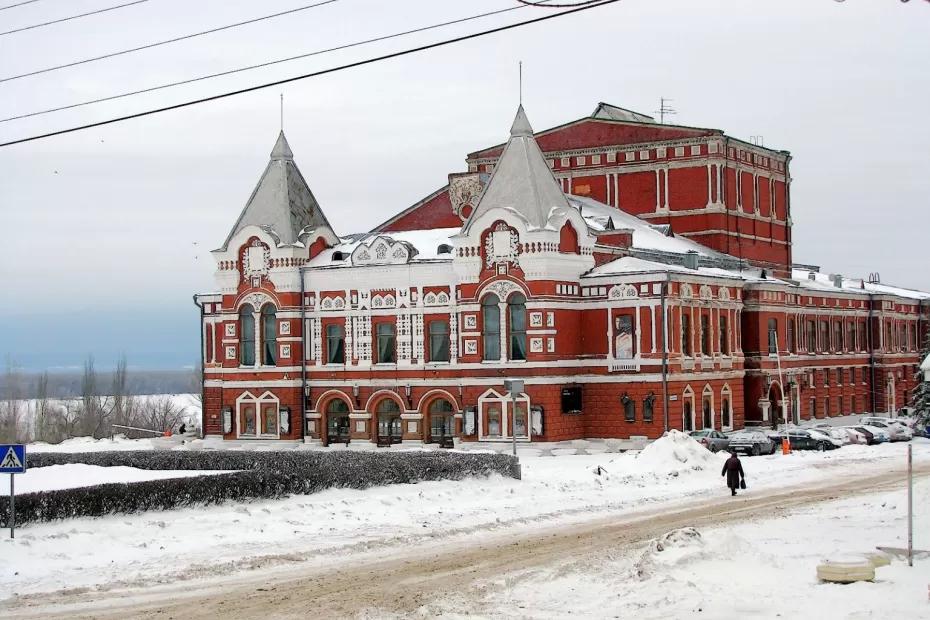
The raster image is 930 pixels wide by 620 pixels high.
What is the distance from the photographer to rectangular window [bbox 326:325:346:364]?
63375mm

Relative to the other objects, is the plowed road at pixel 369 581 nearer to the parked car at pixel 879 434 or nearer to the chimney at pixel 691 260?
the parked car at pixel 879 434

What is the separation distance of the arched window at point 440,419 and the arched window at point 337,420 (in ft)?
15.8

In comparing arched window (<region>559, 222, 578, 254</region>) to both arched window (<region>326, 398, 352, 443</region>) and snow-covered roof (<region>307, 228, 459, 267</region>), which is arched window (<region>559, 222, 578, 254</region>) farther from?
→ arched window (<region>326, 398, 352, 443</region>)

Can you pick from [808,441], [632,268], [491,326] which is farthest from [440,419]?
[808,441]

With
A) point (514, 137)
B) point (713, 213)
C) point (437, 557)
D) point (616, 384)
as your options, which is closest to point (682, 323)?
point (616, 384)

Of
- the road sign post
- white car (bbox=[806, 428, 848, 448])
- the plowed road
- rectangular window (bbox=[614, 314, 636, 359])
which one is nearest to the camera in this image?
the plowed road

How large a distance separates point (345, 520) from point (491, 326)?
28144 millimetres

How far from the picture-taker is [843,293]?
77.0 metres

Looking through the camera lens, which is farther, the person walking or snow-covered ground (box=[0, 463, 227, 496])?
the person walking

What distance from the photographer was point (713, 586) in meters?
21.7

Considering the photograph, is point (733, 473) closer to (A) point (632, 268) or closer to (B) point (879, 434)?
(A) point (632, 268)

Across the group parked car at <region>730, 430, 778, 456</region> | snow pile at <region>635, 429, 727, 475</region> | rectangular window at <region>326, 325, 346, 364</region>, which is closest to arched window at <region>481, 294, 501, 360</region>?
rectangular window at <region>326, 325, 346, 364</region>

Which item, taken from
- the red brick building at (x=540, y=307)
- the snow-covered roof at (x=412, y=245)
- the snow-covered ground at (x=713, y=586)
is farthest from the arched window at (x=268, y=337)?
the snow-covered ground at (x=713, y=586)

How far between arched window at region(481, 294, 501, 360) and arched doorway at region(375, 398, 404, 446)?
20.2 ft
